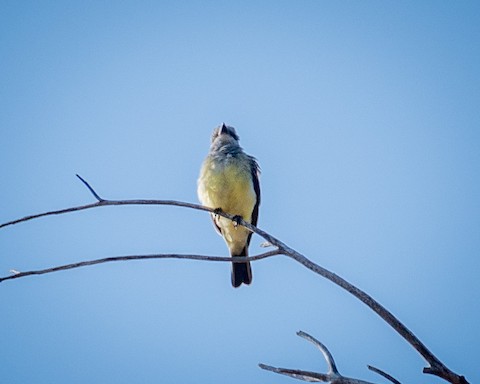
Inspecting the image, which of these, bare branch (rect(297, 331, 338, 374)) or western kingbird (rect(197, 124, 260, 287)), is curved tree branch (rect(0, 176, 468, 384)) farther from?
western kingbird (rect(197, 124, 260, 287))

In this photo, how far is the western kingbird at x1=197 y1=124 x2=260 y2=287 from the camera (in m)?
6.68

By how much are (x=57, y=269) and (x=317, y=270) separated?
54.8 inches

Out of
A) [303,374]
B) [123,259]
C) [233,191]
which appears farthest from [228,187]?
[303,374]

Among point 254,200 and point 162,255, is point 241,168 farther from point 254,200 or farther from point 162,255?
point 162,255

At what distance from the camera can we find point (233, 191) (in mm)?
6660

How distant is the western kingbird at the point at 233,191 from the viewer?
668cm

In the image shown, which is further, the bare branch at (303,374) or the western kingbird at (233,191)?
the western kingbird at (233,191)

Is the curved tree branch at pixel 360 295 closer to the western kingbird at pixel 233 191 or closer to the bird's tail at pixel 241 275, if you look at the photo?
the western kingbird at pixel 233 191

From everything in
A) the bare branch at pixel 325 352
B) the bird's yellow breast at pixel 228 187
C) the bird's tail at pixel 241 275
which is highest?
the bird's yellow breast at pixel 228 187

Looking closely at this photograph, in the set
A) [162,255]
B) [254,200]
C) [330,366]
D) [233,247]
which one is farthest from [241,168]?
[330,366]

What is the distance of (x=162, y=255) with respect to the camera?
3.29 meters

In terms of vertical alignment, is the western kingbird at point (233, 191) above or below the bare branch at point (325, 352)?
above

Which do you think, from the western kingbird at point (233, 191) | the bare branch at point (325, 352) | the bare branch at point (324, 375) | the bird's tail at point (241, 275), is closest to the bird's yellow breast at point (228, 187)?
the western kingbird at point (233, 191)

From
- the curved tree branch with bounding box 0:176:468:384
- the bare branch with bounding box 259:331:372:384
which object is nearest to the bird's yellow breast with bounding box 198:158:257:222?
the curved tree branch with bounding box 0:176:468:384
